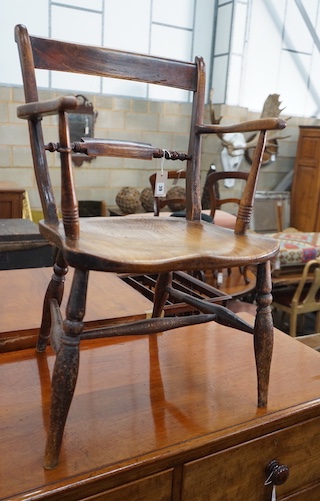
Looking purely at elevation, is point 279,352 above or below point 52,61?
below

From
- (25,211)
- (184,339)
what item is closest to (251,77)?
(25,211)

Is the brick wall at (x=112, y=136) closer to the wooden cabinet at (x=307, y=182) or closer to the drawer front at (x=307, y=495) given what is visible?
the wooden cabinet at (x=307, y=182)

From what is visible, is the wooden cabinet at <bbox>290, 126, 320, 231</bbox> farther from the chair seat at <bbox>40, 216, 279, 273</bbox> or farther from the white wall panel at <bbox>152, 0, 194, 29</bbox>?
the chair seat at <bbox>40, 216, 279, 273</bbox>

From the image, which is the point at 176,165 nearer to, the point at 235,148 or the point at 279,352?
the point at 235,148

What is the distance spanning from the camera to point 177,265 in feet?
2.62

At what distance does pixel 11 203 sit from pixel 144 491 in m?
2.69

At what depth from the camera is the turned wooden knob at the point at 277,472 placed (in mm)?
988

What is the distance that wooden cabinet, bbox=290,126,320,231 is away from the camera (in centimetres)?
507

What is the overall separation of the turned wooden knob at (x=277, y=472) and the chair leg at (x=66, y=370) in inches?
18.9

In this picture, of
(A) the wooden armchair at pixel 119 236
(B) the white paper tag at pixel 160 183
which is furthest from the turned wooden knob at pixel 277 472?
(B) the white paper tag at pixel 160 183

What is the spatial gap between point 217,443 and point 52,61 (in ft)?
2.83

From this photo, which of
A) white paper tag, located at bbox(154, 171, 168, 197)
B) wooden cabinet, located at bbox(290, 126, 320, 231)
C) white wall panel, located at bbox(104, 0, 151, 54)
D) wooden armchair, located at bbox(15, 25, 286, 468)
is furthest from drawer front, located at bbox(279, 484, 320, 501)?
wooden cabinet, located at bbox(290, 126, 320, 231)

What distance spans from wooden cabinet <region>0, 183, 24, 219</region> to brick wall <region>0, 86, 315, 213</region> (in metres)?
0.98

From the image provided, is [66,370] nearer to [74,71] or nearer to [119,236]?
[119,236]
